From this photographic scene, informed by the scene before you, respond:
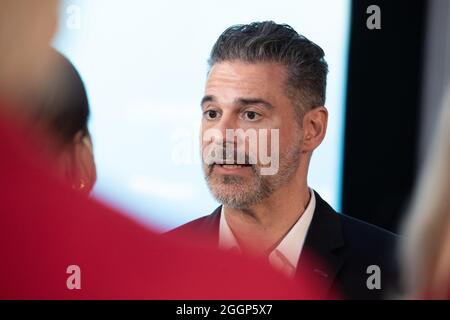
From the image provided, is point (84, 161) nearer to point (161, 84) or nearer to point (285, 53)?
point (161, 84)

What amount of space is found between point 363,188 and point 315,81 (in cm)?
40

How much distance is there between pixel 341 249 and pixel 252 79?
655 millimetres

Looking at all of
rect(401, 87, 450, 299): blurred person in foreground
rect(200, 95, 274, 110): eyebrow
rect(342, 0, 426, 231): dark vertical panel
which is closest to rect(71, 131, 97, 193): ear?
rect(200, 95, 274, 110): eyebrow

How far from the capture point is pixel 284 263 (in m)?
2.40

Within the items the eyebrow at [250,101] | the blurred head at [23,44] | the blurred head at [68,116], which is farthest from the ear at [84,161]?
the eyebrow at [250,101]

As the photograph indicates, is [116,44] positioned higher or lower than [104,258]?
higher

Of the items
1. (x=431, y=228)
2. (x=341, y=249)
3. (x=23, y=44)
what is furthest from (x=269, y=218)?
(x=23, y=44)

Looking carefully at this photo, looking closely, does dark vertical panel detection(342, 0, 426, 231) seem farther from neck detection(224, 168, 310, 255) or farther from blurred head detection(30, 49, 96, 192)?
blurred head detection(30, 49, 96, 192)

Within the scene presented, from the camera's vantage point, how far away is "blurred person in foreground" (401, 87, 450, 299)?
236 cm

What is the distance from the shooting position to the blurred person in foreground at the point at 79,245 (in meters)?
2.39

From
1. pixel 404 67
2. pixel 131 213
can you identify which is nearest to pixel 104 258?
pixel 131 213

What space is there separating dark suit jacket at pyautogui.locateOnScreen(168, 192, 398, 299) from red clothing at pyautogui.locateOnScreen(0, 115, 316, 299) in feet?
0.30

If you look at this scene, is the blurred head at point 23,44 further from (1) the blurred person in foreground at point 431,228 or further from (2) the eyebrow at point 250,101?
(1) the blurred person in foreground at point 431,228
